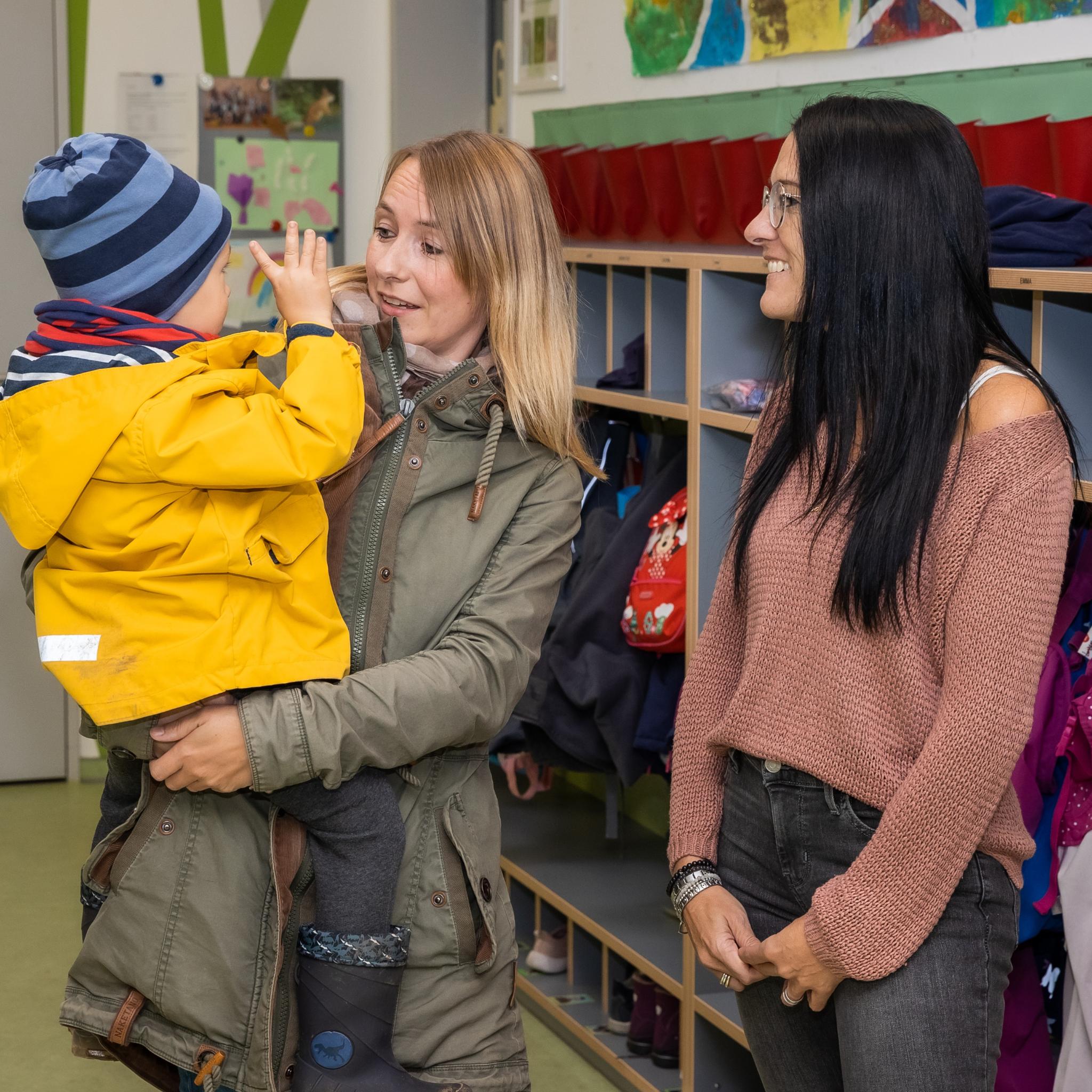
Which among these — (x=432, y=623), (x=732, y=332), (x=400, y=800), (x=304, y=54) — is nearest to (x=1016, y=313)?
(x=732, y=332)

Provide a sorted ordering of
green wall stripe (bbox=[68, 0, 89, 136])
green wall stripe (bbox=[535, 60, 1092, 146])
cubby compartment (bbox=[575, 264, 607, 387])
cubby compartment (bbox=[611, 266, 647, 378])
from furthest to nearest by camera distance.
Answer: green wall stripe (bbox=[68, 0, 89, 136])
cubby compartment (bbox=[575, 264, 607, 387])
cubby compartment (bbox=[611, 266, 647, 378])
green wall stripe (bbox=[535, 60, 1092, 146])

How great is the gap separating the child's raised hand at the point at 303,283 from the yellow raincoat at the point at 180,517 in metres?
0.07

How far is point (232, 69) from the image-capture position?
489 cm

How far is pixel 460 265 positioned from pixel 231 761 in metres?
0.65

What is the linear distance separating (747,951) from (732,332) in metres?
1.43

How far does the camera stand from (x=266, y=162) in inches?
195

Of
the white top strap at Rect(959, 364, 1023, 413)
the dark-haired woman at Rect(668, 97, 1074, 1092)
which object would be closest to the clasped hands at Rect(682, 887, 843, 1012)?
the dark-haired woman at Rect(668, 97, 1074, 1092)

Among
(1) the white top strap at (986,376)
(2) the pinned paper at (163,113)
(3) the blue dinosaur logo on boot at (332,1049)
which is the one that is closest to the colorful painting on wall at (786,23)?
(1) the white top strap at (986,376)

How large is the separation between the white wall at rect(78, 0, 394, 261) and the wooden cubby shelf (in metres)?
1.66

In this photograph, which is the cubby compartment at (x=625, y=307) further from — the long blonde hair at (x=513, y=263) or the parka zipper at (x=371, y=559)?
the parka zipper at (x=371, y=559)

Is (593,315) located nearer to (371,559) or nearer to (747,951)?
(371,559)

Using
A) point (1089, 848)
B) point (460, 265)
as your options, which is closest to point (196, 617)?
point (460, 265)

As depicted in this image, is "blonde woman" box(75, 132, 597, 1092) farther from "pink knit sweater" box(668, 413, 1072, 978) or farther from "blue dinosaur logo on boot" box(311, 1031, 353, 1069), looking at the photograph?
"pink knit sweater" box(668, 413, 1072, 978)

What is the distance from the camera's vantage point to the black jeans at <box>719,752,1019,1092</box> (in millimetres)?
1476
